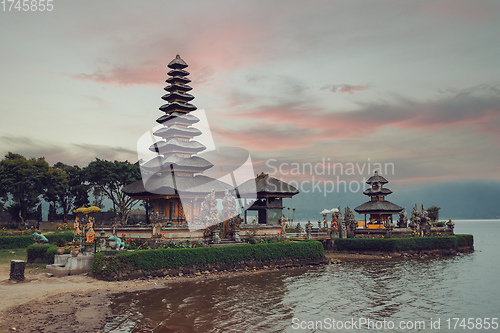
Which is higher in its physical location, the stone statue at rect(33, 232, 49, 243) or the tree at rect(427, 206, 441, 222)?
the tree at rect(427, 206, 441, 222)

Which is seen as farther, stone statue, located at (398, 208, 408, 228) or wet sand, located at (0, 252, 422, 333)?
stone statue, located at (398, 208, 408, 228)

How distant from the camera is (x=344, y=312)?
23078 mm

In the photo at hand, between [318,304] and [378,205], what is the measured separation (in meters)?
39.4

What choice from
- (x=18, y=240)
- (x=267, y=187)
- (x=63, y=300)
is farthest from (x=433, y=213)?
(x=63, y=300)

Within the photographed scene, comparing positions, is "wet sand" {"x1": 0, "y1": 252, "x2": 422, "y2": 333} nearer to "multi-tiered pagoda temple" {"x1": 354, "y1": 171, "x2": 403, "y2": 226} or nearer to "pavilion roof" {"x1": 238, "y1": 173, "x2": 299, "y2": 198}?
"pavilion roof" {"x1": 238, "y1": 173, "x2": 299, "y2": 198}

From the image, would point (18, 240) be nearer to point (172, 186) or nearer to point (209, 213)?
point (172, 186)

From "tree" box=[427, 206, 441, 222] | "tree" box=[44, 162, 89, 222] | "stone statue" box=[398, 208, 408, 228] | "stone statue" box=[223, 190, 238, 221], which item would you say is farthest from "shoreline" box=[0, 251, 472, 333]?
"tree" box=[427, 206, 441, 222]

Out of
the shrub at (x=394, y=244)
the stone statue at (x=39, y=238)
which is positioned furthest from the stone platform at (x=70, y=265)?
the shrub at (x=394, y=244)

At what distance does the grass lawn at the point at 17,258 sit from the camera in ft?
101

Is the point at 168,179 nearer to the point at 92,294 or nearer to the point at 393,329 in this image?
the point at 92,294

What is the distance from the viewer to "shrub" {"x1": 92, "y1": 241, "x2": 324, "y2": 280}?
27.9 meters

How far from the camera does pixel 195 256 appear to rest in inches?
1270

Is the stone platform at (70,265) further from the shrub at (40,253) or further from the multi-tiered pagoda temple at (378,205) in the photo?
the multi-tiered pagoda temple at (378,205)

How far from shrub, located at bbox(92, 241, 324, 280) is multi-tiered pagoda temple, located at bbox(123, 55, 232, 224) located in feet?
35.1
